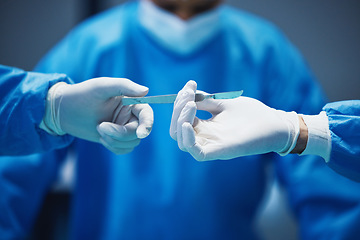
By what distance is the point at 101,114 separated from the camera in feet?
2.39

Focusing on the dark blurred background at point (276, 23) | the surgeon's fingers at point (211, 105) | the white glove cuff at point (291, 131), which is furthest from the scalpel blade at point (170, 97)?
the dark blurred background at point (276, 23)

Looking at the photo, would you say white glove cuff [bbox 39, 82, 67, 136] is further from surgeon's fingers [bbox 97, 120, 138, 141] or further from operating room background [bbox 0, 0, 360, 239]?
operating room background [bbox 0, 0, 360, 239]

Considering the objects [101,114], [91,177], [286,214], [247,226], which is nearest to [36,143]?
[101,114]

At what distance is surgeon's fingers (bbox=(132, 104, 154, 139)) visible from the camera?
63cm

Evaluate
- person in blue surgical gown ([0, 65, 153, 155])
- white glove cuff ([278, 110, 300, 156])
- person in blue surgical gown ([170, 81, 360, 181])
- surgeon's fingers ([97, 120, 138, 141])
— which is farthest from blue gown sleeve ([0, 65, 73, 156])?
white glove cuff ([278, 110, 300, 156])

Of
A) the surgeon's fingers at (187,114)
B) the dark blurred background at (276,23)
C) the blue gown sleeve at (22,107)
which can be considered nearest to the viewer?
the surgeon's fingers at (187,114)

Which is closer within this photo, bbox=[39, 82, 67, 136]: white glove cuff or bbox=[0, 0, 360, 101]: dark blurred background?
bbox=[39, 82, 67, 136]: white glove cuff

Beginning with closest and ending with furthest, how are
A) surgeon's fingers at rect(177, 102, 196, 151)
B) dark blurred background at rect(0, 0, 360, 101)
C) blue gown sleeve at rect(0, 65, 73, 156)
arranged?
surgeon's fingers at rect(177, 102, 196, 151) < blue gown sleeve at rect(0, 65, 73, 156) < dark blurred background at rect(0, 0, 360, 101)

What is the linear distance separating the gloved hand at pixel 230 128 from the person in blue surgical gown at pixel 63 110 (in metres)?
0.10

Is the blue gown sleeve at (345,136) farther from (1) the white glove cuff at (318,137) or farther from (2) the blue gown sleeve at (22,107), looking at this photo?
(2) the blue gown sleeve at (22,107)

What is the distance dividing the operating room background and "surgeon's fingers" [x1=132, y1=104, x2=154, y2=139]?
886 millimetres

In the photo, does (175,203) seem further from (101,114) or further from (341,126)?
(341,126)

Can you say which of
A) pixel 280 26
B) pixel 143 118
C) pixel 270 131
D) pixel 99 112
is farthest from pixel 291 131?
pixel 280 26

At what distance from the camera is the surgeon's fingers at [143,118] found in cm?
63
